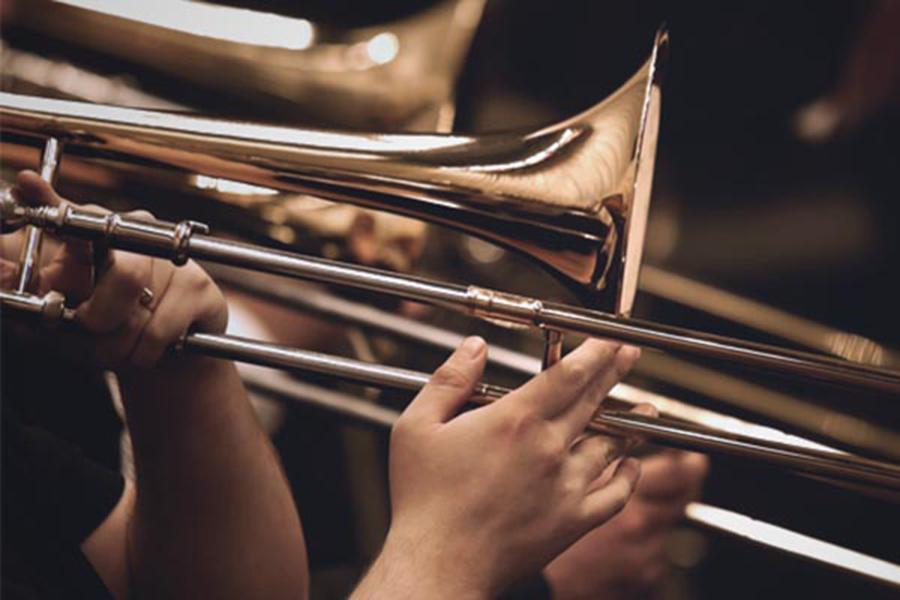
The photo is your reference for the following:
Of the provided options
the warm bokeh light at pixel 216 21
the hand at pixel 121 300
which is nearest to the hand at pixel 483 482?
the hand at pixel 121 300

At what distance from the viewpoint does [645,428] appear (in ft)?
2.47

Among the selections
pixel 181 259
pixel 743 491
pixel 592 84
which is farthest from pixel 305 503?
pixel 592 84

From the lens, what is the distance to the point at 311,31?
1793 millimetres

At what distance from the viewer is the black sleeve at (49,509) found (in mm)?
781

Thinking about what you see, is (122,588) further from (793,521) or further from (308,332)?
(793,521)

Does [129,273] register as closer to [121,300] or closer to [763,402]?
[121,300]

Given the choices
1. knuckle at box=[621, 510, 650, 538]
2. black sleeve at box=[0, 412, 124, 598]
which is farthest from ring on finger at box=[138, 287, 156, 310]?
knuckle at box=[621, 510, 650, 538]

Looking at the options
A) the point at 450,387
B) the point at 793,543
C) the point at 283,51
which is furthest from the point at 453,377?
the point at 283,51

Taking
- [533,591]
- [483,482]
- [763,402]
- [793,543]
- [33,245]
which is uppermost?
[33,245]

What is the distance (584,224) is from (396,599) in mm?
336

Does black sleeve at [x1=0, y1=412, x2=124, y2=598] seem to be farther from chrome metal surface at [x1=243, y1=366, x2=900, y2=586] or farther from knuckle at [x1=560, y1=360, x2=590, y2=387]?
chrome metal surface at [x1=243, y1=366, x2=900, y2=586]

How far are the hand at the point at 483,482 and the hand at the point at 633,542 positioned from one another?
0.45 meters

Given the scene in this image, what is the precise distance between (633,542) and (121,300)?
721 mm

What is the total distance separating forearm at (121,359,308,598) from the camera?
0.91m
